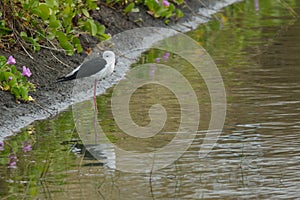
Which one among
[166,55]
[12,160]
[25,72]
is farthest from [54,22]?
[12,160]

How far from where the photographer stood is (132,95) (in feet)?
33.0

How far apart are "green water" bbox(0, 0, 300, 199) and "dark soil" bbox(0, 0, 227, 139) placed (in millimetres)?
226

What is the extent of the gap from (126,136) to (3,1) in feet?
8.76

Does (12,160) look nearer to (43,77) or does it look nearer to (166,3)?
(43,77)

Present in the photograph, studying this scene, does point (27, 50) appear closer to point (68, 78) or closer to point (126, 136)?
point (68, 78)

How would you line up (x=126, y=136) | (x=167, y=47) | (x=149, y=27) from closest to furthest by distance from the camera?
(x=126, y=136) → (x=167, y=47) → (x=149, y=27)

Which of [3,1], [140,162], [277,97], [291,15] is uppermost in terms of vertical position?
[3,1]

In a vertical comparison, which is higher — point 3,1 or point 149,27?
point 3,1

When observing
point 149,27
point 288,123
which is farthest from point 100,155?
point 149,27

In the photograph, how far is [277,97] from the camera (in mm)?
9391

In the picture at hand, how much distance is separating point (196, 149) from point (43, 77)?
328 centimetres

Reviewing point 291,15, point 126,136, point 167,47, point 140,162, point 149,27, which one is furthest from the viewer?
point 291,15

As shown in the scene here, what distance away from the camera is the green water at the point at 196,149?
639 cm

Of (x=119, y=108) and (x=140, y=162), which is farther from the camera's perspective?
(x=119, y=108)
